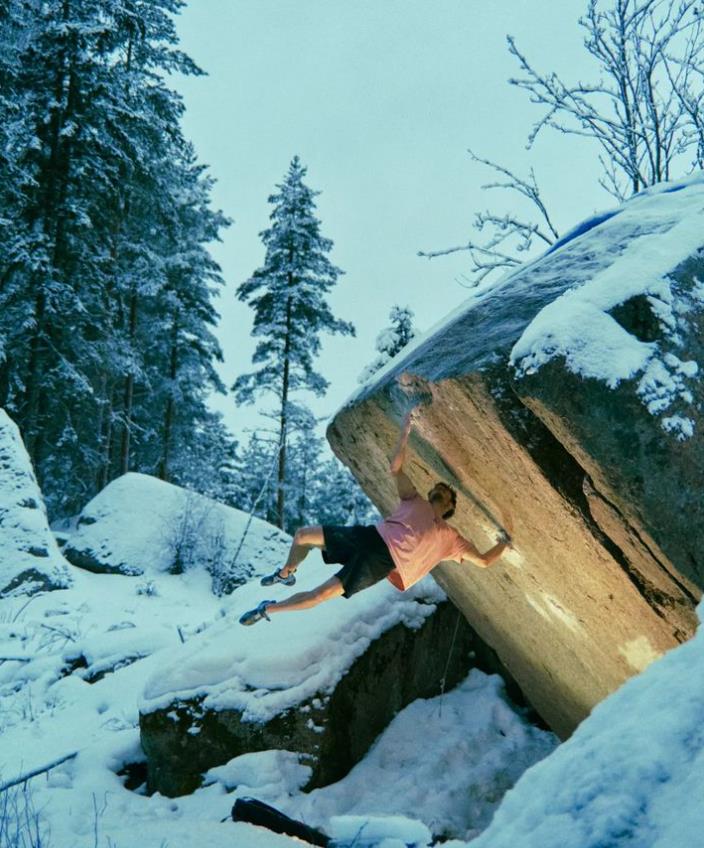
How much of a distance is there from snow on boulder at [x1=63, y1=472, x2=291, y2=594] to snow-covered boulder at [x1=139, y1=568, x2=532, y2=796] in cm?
658

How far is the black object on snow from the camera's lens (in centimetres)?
370

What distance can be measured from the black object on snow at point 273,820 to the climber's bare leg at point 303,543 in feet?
6.05

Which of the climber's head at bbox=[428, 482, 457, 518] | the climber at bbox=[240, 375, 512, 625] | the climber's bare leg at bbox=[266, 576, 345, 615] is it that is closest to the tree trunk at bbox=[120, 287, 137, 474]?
the climber's bare leg at bbox=[266, 576, 345, 615]

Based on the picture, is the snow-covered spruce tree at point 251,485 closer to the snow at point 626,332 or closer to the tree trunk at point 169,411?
the tree trunk at point 169,411

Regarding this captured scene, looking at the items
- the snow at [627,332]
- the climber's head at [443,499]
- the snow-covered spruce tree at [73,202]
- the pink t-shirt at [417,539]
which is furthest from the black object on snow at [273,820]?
the snow-covered spruce tree at [73,202]

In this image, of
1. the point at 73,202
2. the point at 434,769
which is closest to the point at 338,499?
the point at 73,202

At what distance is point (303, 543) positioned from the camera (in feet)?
16.7

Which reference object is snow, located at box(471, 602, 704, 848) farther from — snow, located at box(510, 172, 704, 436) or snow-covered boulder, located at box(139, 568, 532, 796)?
snow-covered boulder, located at box(139, 568, 532, 796)

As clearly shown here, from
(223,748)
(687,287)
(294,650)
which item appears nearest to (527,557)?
(687,287)

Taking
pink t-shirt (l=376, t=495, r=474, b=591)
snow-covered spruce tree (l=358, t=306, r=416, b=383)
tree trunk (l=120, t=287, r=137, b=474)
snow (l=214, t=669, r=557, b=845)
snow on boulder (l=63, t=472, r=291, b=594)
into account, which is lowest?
snow (l=214, t=669, r=557, b=845)

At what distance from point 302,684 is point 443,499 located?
2.26 metres

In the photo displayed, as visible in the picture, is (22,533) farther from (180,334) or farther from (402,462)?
(180,334)

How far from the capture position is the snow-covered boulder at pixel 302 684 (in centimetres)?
498

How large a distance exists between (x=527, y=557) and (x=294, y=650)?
2.65 metres
